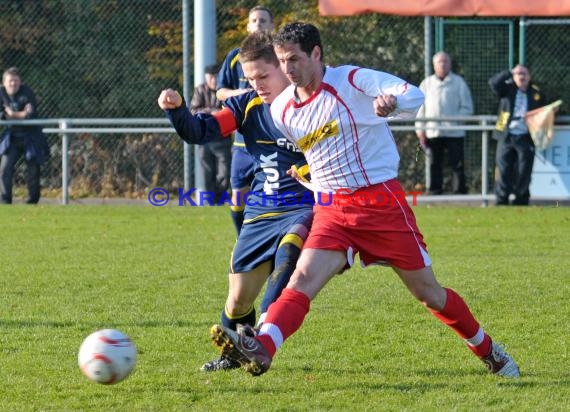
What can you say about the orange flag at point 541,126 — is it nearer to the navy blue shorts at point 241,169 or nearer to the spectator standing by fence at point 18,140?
the spectator standing by fence at point 18,140

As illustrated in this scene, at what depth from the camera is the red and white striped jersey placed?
17.3 ft

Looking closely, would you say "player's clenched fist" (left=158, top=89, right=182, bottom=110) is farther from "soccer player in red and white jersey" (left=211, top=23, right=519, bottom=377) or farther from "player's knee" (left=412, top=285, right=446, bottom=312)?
"player's knee" (left=412, top=285, right=446, bottom=312)

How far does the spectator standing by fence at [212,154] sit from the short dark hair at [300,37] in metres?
9.05

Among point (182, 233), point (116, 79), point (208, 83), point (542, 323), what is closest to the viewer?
point (542, 323)

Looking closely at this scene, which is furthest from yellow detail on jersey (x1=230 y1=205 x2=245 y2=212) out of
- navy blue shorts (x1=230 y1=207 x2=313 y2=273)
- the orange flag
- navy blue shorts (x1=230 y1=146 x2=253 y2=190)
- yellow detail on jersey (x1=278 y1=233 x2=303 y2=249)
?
the orange flag

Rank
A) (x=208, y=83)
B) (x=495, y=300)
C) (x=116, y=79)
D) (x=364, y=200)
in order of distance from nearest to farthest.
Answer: (x=364, y=200), (x=495, y=300), (x=208, y=83), (x=116, y=79)

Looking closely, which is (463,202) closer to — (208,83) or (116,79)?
(208,83)

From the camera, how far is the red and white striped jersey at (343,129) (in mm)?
5277

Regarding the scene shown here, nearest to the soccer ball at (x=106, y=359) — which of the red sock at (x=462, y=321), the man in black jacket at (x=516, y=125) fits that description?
the red sock at (x=462, y=321)

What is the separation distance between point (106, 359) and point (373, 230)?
1.32 meters

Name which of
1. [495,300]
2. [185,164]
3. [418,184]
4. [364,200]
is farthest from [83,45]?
[364,200]

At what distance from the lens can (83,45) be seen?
685 inches

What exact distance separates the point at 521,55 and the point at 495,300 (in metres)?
8.13

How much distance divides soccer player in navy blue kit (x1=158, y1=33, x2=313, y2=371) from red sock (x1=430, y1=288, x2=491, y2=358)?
29.8 inches
